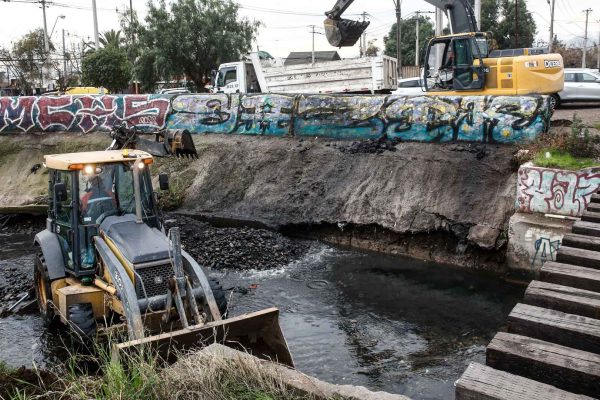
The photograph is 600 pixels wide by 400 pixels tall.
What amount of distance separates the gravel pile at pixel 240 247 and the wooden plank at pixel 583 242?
8.47 m

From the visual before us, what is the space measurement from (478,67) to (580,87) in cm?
709

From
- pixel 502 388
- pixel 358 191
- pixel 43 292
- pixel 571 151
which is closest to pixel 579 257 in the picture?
pixel 502 388

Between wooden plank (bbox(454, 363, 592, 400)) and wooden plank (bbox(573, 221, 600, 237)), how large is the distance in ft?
7.67

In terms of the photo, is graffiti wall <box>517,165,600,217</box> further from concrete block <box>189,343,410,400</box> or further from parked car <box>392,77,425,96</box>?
parked car <box>392,77,425,96</box>

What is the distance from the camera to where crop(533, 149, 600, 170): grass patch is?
11.6 m

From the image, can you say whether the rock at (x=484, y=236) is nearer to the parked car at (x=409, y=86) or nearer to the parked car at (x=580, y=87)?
the parked car at (x=580, y=87)

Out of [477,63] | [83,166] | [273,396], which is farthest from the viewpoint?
[477,63]

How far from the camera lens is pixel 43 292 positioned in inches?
366

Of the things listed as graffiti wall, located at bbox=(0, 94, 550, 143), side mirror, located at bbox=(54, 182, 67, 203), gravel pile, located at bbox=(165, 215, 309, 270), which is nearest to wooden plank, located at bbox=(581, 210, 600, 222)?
side mirror, located at bbox=(54, 182, 67, 203)

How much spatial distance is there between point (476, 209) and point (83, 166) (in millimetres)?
8868

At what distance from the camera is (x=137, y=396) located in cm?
419

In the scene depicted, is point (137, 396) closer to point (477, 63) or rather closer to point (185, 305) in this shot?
point (185, 305)

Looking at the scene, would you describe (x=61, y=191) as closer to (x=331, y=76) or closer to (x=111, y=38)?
(x=331, y=76)

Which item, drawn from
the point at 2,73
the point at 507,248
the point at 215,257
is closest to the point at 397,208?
the point at 507,248
